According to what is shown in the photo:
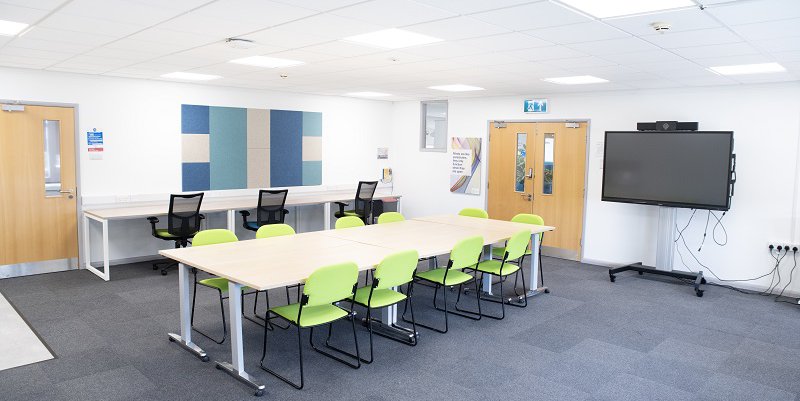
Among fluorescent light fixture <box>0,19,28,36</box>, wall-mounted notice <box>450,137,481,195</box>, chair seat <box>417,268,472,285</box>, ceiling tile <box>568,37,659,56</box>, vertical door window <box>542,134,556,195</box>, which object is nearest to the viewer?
fluorescent light fixture <box>0,19,28,36</box>

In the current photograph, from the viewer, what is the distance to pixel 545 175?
8.25m

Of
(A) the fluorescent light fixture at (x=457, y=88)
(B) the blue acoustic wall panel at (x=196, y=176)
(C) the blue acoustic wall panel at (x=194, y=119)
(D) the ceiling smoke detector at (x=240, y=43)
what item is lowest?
(B) the blue acoustic wall panel at (x=196, y=176)

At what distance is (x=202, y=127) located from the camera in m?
7.78

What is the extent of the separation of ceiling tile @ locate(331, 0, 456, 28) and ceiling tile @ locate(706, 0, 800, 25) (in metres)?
1.55

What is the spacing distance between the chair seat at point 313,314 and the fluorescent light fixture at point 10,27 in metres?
2.79

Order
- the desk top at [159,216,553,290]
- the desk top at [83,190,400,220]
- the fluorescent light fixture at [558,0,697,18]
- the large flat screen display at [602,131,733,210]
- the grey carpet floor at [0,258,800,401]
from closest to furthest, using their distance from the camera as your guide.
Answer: the fluorescent light fixture at [558,0,697,18], the grey carpet floor at [0,258,800,401], the desk top at [159,216,553,290], the large flat screen display at [602,131,733,210], the desk top at [83,190,400,220]

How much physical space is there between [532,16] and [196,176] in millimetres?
5763

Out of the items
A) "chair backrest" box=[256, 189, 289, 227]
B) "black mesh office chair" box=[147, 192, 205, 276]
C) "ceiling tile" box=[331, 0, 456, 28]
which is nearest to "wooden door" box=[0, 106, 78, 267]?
"black mesh office chair" box=[147, 192, 205, 276]

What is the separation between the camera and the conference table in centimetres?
372

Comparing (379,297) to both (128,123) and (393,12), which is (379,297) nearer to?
(393,12)

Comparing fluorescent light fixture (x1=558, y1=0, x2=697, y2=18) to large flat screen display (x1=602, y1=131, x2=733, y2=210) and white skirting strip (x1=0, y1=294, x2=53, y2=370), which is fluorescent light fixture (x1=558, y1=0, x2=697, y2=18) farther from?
white skirting strip (x1=0, y1=294, x2=53, y2=370)

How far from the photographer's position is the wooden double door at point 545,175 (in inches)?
313

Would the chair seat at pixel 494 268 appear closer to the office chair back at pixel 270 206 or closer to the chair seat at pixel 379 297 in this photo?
the chair seat at pixel 379 297

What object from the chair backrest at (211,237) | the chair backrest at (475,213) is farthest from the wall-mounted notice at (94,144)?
the chair backrest at (475,213)
